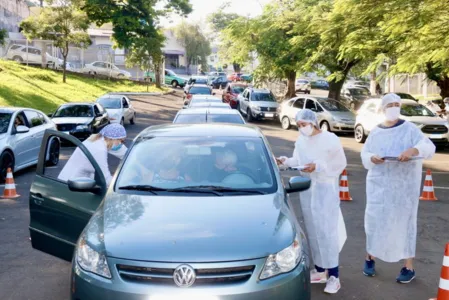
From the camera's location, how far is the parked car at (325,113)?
876 inches

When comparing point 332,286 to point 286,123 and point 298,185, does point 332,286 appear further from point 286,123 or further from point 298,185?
point 286,123

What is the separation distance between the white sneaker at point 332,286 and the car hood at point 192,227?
117 cm

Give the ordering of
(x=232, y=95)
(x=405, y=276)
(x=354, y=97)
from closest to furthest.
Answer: (x=405, y=276), (x=232, y=95), (x=354, y=97)

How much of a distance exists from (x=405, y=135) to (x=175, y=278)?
2.98 meters

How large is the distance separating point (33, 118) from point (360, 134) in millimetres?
11446

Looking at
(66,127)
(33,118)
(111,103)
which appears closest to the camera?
(33,118)

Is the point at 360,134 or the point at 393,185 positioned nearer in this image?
the point at 393,185

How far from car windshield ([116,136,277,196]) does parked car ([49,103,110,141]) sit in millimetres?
12268

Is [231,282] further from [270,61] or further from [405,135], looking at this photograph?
[270,61]

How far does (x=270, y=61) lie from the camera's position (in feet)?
98.4

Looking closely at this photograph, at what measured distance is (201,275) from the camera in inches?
149

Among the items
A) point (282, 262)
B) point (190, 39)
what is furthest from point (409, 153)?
point (190, 39)

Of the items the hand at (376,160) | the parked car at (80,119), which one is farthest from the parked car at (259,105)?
the hand at (376,160)

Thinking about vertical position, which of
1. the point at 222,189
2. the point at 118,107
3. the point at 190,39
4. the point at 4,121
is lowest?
the point at 118,107
